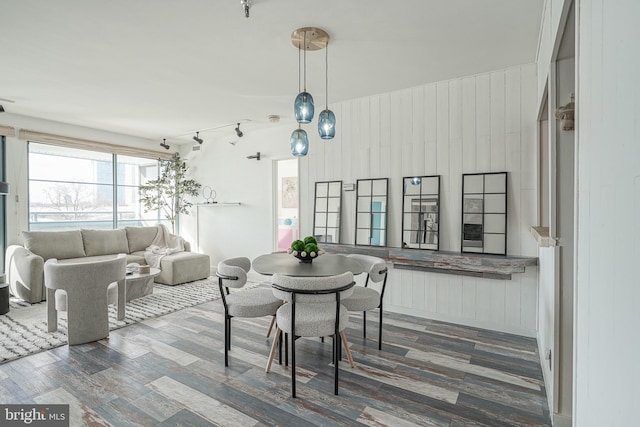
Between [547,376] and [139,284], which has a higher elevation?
[139,284]

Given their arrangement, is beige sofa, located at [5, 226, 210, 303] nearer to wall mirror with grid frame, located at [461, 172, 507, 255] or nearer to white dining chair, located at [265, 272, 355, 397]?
white dining chair, located at [265, 272, 355, 397]

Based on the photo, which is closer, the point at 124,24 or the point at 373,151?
the point at 124,24

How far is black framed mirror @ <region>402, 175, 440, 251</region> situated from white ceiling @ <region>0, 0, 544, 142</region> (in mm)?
1158

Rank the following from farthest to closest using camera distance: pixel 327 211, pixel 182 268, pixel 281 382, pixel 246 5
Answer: pixel 182 268
pixel 327 211
pixel 281 382
pixel 246 5

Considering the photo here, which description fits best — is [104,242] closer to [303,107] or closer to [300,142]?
[300,142]

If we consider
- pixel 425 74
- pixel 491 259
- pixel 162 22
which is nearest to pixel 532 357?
pixel 491 259

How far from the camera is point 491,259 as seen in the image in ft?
10.8

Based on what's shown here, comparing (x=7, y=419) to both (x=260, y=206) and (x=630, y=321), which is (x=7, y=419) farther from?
(x=260, y=206)

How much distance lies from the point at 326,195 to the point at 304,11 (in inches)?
100.0

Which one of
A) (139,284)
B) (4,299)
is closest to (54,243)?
(4,299)

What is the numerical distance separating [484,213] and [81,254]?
589 cm

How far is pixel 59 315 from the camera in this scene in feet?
12.8

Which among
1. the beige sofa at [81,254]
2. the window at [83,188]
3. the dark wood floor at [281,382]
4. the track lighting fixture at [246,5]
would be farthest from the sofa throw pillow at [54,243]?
the track lighting fixture at [246,5]

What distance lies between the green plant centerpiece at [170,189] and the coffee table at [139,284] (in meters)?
2.37
